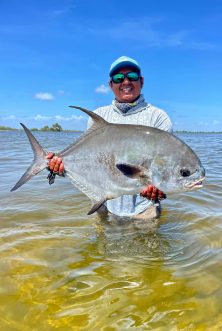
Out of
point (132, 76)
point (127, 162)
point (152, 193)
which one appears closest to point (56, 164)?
point (127, 162)

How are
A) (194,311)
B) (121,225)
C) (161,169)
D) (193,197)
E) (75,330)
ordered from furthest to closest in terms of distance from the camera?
(193,197) → (121,225) → (161,169) → (194,311) → (75,330)

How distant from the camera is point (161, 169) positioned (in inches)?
137

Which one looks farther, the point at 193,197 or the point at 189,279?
the point at 193,197

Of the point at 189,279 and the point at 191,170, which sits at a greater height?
the point at 191,170

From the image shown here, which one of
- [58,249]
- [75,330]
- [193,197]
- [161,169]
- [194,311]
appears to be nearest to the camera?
[75,330]

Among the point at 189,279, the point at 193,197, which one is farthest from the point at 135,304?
the point at 193,197

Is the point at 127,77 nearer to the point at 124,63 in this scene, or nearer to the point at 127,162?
the point at 124,63

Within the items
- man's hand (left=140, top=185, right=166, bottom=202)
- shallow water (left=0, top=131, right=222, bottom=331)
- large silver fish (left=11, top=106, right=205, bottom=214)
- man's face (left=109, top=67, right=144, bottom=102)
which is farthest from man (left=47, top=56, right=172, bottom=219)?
large silver fish (left=11, top=106, right=205, bottom=214)

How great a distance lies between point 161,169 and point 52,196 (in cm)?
437

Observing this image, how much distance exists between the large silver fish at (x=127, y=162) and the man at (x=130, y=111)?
0.88 m

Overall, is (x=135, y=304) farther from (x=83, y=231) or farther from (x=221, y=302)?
(x=83, y=231)

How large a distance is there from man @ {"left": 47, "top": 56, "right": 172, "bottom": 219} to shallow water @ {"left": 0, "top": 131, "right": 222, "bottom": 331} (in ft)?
0.69

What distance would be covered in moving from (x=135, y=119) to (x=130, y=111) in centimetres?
14

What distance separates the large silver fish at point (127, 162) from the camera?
3488 mm
